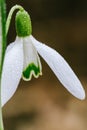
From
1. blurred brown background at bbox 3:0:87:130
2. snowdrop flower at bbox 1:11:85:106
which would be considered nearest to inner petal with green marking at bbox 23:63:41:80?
snowdrop flower at bbox 1:11:85:106

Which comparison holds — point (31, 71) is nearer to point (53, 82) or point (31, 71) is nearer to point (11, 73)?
point (11, 73)

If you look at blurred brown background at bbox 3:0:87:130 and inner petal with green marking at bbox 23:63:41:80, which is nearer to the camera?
inner petal with green marking at bbox 23:63:41:80

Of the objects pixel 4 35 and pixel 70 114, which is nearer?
pixel 4 35

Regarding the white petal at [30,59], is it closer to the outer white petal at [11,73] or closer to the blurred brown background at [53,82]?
the outer white petal at [11,73]

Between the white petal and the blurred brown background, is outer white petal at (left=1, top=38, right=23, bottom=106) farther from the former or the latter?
the blurred brown background

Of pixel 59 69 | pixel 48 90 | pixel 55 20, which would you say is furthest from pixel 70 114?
pixel 59 69

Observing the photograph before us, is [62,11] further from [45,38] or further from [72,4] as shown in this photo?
[45,38]

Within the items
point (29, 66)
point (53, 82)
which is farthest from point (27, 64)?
point (53, 82)

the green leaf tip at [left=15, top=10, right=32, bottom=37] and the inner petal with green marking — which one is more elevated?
the green leaf tip at [left=15, top=10, right=32, bottom=37]
